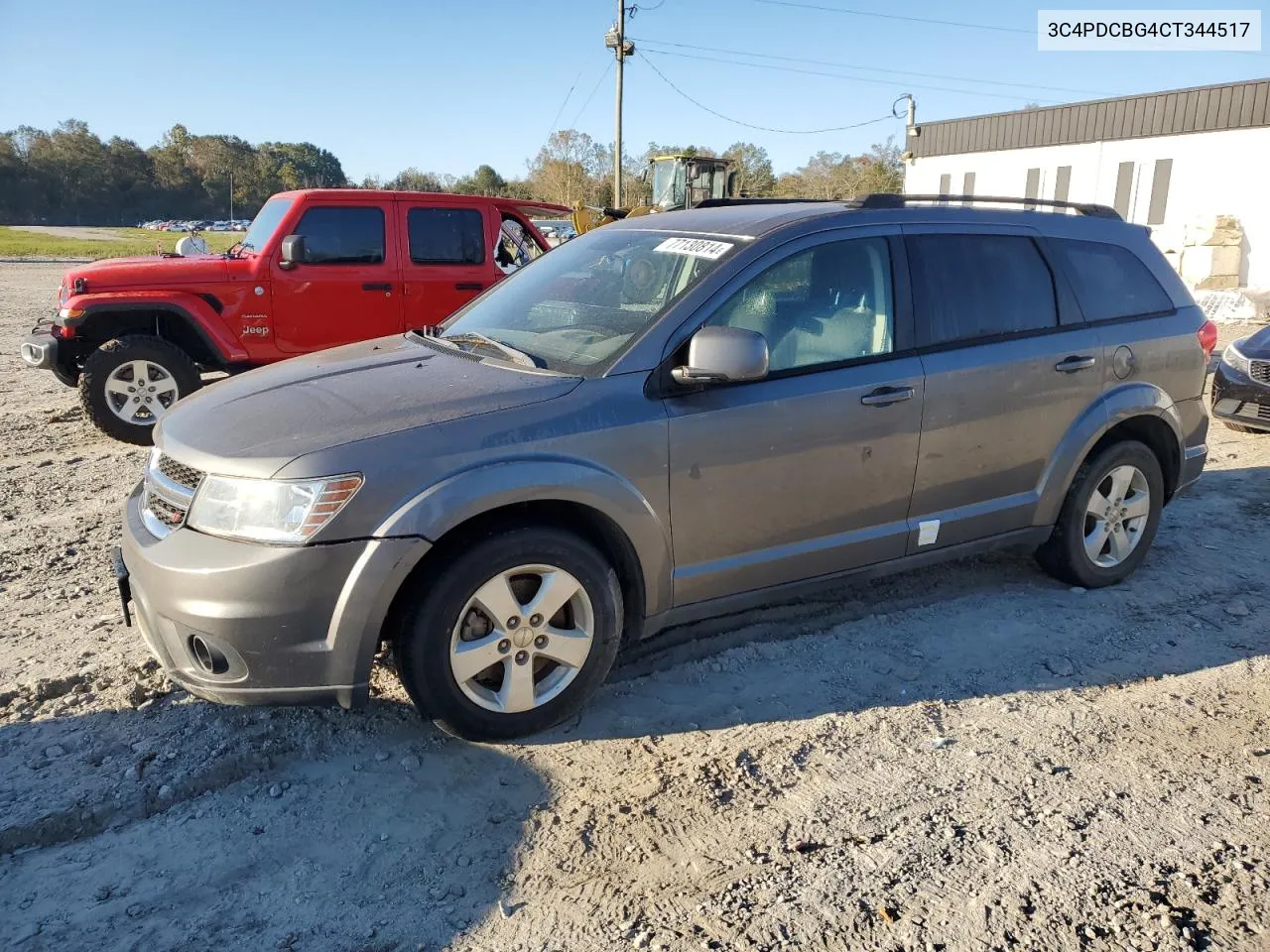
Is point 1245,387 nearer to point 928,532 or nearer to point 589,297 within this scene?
point 928,532

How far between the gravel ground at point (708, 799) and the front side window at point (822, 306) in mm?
1249

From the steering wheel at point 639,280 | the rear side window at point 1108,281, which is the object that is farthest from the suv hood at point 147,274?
the rear side window at point 1108,281

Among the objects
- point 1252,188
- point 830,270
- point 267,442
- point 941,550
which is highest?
point 1252,188

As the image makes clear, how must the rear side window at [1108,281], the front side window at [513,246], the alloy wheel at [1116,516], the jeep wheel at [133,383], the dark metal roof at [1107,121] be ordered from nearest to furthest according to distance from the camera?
1. the rear side window at [1108,281]
2. the alloy wheel at [1116,516]
3. the jeep wheel at [133,383]
4. the front side window at [513,246]
5. the dark metal roof at [1107,121]

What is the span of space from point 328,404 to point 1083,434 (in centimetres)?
334

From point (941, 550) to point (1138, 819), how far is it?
1448mm

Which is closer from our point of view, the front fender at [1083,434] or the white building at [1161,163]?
the front fender at [1083,434]

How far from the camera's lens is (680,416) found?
3312mm

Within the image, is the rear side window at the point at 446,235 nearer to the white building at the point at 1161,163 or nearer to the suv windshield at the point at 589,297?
the suv windshield at the point at 589,297

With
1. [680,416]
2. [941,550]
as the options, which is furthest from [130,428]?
[941,550]

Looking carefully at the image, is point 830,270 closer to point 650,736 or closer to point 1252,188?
point 650,736

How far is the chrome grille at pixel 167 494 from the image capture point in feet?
9.92

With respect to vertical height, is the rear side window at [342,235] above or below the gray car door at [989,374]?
above

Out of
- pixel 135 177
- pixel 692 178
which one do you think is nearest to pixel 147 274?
pixel 692 178
